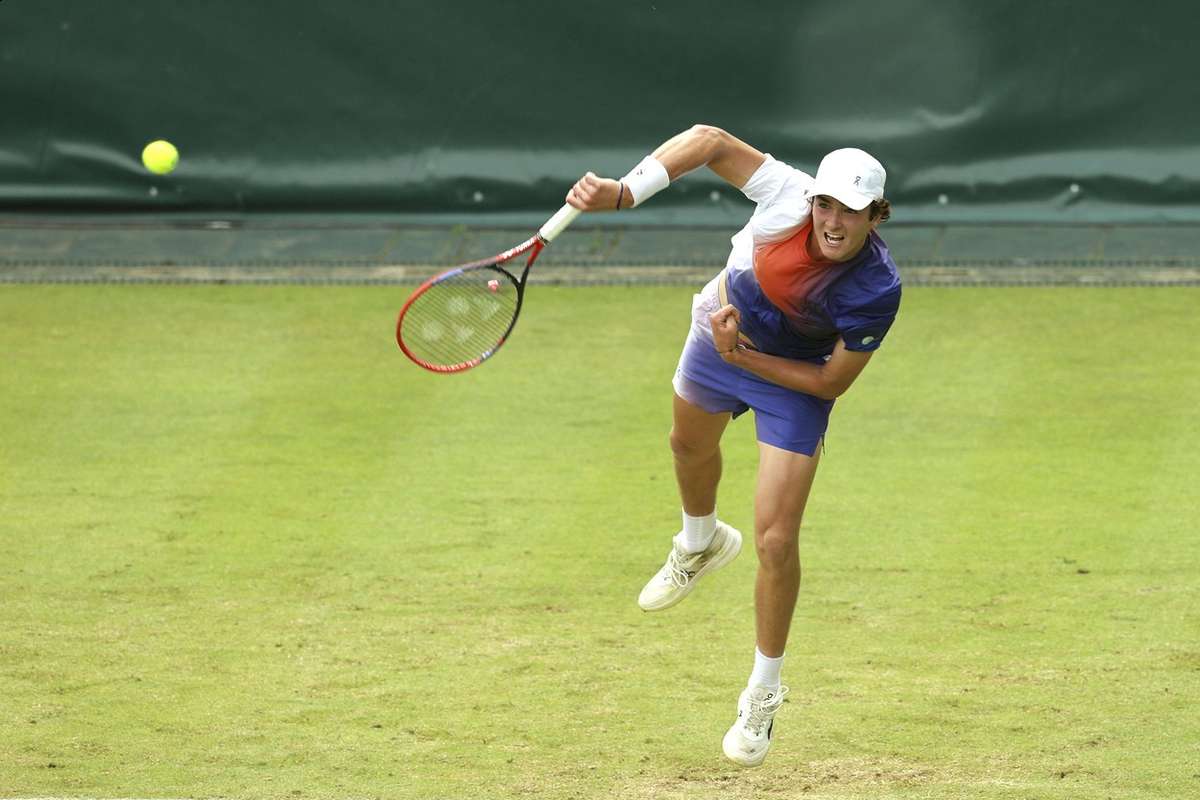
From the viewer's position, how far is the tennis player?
5.53m

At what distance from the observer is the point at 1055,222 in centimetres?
1247

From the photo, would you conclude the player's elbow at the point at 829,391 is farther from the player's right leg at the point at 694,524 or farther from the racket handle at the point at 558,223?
the racket handle at the point at 558,223

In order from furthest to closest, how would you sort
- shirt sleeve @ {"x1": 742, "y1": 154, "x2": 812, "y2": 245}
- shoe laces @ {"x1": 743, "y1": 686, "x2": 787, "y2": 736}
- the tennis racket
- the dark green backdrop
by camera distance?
the dark green backdrop < the tennis racket < shoe laces @ {"x1": 743, "y1": 686, "x2": 787, "y2": 736} < shirt sleeve @ {"x1": 742, "y1": 154, "x2": 812, "y2": 245}

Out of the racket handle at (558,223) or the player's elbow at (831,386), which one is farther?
the player's elbow at (831,386)

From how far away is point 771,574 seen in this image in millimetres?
5848

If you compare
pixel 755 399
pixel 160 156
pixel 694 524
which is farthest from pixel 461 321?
pixel 160 156

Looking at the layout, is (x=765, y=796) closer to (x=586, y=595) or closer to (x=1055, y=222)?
(x=586, y=595)

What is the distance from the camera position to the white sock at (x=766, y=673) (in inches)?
234

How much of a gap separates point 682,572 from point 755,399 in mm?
857

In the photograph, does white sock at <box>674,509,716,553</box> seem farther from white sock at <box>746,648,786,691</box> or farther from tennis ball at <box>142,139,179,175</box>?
tennis ball at <box>142,139,179,175</box>

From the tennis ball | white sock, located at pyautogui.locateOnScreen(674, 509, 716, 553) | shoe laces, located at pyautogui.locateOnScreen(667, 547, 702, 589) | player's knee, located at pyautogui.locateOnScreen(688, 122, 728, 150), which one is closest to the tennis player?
player's knee, located at pyautogui.locateOnScreen(688, 122, 728, 150)

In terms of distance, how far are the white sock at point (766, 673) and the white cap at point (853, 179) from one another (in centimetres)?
140

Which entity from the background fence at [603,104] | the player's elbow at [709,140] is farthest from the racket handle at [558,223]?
the background fence at [603,104]

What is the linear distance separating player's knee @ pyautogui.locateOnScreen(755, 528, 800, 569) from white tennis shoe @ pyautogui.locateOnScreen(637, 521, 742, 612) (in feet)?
2.55
